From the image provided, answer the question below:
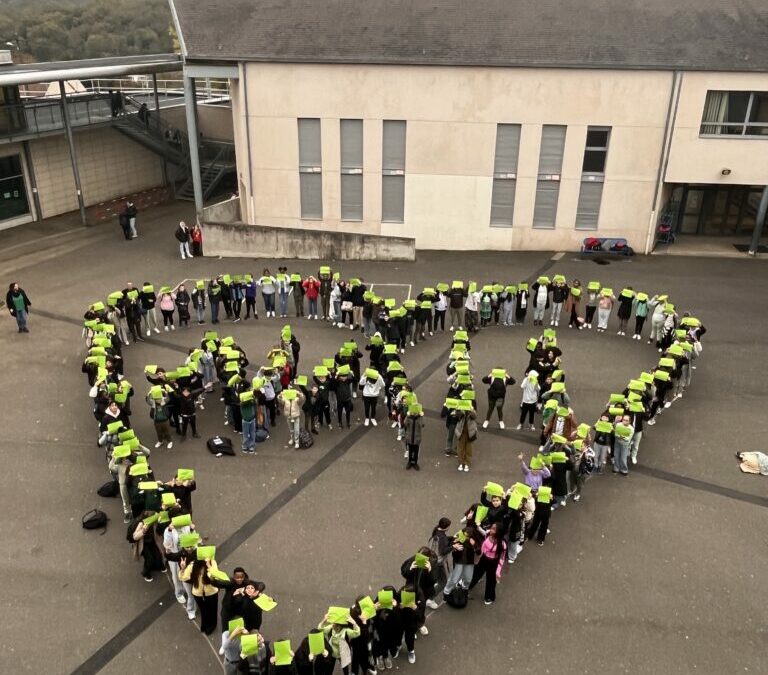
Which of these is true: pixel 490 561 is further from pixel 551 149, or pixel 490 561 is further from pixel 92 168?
pixel 92 168

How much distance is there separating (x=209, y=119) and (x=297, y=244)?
13.0 metres

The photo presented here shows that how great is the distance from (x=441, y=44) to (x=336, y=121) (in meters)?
4.50

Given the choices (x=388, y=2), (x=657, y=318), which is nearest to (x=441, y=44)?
(x=388, y=2)

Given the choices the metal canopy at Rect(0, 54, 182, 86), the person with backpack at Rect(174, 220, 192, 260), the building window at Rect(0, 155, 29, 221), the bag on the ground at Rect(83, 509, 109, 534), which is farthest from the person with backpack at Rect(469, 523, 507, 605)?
the building window at Rect(0, 155, 29, 221)

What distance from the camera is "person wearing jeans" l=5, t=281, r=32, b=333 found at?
17578 millimetres

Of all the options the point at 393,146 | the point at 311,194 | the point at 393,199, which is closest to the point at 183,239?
the point at 311,194

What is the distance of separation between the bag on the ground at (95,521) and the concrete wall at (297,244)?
14452 millimetres

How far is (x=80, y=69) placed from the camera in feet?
79.1

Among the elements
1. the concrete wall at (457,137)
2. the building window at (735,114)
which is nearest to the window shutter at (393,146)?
the concrete wall at (457,137)

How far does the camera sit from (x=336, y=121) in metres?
24.4

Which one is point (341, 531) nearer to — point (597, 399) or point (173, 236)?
point (597, 399)

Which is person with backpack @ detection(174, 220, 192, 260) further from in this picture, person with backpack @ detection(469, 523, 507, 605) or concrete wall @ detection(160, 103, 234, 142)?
person with backpack @ detection(469, 523, 507, 605)

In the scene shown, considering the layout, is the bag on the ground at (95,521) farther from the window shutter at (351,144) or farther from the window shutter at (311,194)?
the window shutter at (351,144)

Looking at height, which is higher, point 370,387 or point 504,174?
point 504,174
